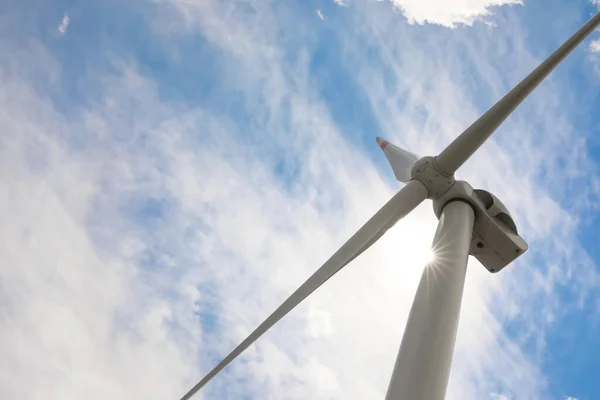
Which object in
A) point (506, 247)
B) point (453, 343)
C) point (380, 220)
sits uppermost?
point (506, 247)

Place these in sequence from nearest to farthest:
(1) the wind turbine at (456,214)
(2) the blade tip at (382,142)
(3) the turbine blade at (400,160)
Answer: (1) the wind turbine at (456,214) < (3) the turbine blade at (400,160) < (2) the blade tip at (382,142)

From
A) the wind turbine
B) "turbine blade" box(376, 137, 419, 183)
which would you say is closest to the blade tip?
"turbine blade" box(376, 137, 419, 183)

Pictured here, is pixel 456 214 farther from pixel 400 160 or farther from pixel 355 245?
pixel 400 160

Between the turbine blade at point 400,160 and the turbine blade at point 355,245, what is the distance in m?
2.45

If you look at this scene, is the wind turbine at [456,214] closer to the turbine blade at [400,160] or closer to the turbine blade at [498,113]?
the turbine blade at [498,113]

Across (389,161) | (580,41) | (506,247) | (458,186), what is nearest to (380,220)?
(458,186)

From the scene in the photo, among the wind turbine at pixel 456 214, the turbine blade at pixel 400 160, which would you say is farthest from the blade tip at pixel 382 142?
the wind turbine at pixel 456 214

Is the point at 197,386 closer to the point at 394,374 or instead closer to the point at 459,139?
the point at 394,374

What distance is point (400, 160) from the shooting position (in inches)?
606

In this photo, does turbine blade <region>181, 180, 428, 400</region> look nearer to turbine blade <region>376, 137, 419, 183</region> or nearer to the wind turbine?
the wind turbine

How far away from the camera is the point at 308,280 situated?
11.9 meters

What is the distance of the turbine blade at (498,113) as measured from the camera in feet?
37.1

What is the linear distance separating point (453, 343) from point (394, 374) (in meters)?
1.22

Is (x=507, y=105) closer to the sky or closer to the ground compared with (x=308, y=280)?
closer to the sky
